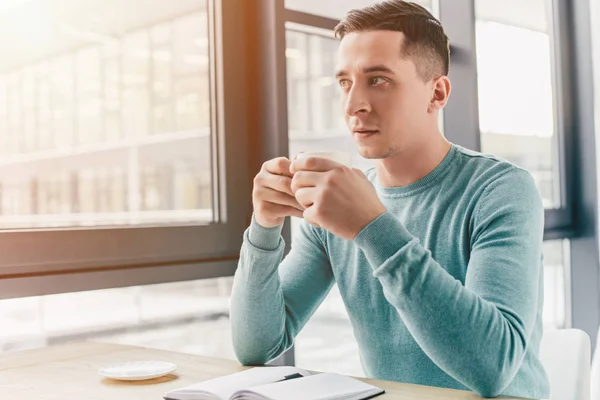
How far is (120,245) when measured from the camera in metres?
1.89

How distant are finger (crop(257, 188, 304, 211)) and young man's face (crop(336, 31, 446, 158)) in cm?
23

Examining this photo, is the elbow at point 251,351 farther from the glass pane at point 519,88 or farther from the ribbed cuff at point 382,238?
the glass pane at point 519,88

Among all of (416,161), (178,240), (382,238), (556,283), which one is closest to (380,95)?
(416,161)

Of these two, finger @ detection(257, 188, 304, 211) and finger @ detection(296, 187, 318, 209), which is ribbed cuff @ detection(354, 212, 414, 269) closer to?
finger @ detection(296, 187, 318, 209)

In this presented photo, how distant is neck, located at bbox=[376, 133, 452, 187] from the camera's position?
4.84 feet

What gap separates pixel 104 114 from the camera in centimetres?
195

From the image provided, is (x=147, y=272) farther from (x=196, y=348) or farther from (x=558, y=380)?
(x=558, y=380)

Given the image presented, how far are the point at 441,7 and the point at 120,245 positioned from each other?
172 cm

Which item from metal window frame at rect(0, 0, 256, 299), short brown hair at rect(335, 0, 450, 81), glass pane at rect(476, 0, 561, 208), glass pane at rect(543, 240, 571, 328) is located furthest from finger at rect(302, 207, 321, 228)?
glass pane at rect(543, 240, 571, 328)

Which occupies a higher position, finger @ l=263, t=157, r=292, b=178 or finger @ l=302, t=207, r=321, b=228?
finger @ l=263, t=157, r=292, b=178

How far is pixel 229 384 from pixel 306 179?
0.37m

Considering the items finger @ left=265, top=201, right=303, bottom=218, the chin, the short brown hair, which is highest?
the short brown hair

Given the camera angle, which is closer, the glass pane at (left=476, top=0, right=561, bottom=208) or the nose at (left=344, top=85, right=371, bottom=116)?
the nose at (left=344, top=85, right=371, bottom=116)

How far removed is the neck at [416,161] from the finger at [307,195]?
404 millimetres
